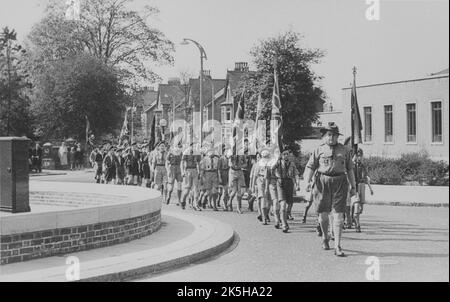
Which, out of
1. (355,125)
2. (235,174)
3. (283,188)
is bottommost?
(283,188)

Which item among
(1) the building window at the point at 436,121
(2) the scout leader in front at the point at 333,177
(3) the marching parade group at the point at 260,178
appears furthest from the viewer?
(1) the building window at the point at 436,121

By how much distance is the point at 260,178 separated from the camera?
13.1m

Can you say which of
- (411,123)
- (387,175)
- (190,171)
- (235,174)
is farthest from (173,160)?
(411,123)

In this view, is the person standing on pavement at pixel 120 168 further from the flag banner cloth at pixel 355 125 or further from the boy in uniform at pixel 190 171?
the flag banner cloth at pixel 355 125

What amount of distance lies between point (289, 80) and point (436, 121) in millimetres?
8018

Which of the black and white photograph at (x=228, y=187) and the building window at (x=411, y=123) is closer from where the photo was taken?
the black and white photograph at (x=228, y=187)

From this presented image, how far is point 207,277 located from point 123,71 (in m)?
30.3

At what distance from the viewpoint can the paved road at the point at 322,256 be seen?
24.7 feet

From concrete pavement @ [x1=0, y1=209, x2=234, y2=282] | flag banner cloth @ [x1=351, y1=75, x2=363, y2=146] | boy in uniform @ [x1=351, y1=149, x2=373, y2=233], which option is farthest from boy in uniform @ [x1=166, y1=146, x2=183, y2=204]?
boy in uniform @ [x1=351, y1=149, x2=373, y2=233]

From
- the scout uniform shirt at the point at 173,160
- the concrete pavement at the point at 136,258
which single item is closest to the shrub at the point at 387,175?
the scout uniform shirt at the point at 173,160

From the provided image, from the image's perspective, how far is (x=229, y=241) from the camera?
1028 centimetres

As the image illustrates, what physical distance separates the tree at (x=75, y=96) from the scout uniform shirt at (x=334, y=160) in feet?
90.1

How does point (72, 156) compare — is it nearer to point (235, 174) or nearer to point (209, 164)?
point (209, 164)
